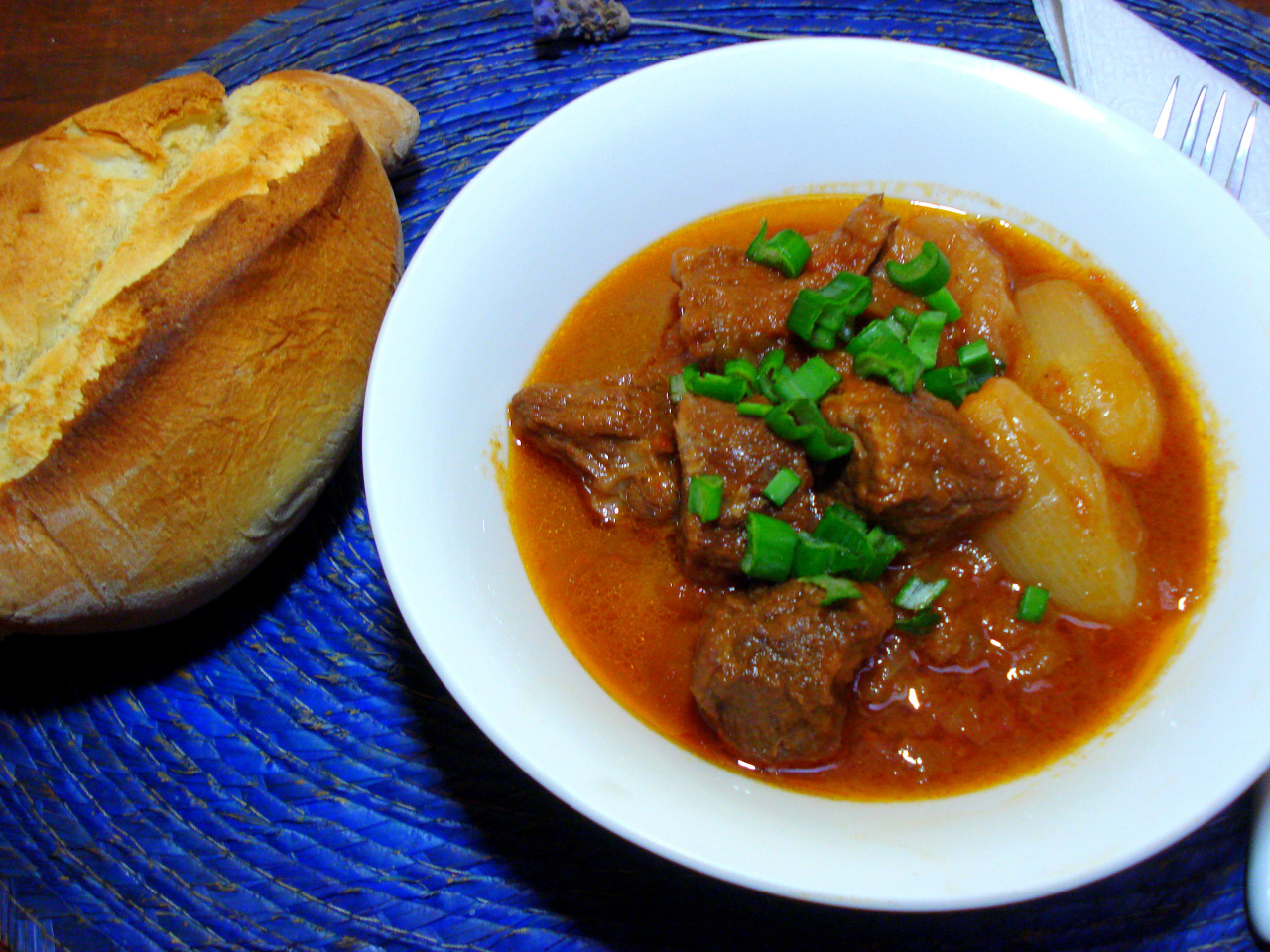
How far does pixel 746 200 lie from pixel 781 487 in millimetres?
1085

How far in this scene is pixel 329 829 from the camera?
243cm

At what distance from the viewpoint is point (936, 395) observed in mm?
2387

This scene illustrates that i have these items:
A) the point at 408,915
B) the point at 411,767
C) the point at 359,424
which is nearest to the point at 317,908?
the point at 408,915

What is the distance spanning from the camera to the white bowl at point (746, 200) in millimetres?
1737

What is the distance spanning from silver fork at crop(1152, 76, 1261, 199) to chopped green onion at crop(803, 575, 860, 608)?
197 cm

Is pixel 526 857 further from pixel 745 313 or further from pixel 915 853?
pixel 745 313

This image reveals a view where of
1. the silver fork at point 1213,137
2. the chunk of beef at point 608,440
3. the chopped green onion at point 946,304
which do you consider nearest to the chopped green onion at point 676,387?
the chunk of beef at point 608,440

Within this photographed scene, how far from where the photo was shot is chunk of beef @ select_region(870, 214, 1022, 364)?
2.50m

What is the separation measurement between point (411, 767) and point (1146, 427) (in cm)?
226

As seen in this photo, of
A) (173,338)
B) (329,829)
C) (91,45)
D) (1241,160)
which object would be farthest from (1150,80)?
(91,45)

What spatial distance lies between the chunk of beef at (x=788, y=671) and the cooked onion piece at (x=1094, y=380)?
0.85 m

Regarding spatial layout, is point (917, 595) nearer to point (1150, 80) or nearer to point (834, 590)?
point (834, 590)

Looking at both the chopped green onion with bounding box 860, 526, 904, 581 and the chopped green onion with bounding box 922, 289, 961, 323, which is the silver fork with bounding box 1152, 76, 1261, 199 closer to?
the chopped green onion with bounding box 922, 289, 961, 323

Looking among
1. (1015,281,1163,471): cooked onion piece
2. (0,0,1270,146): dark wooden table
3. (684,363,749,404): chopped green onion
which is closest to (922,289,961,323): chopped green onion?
(1015,281,1163,471): cooked onion piece
